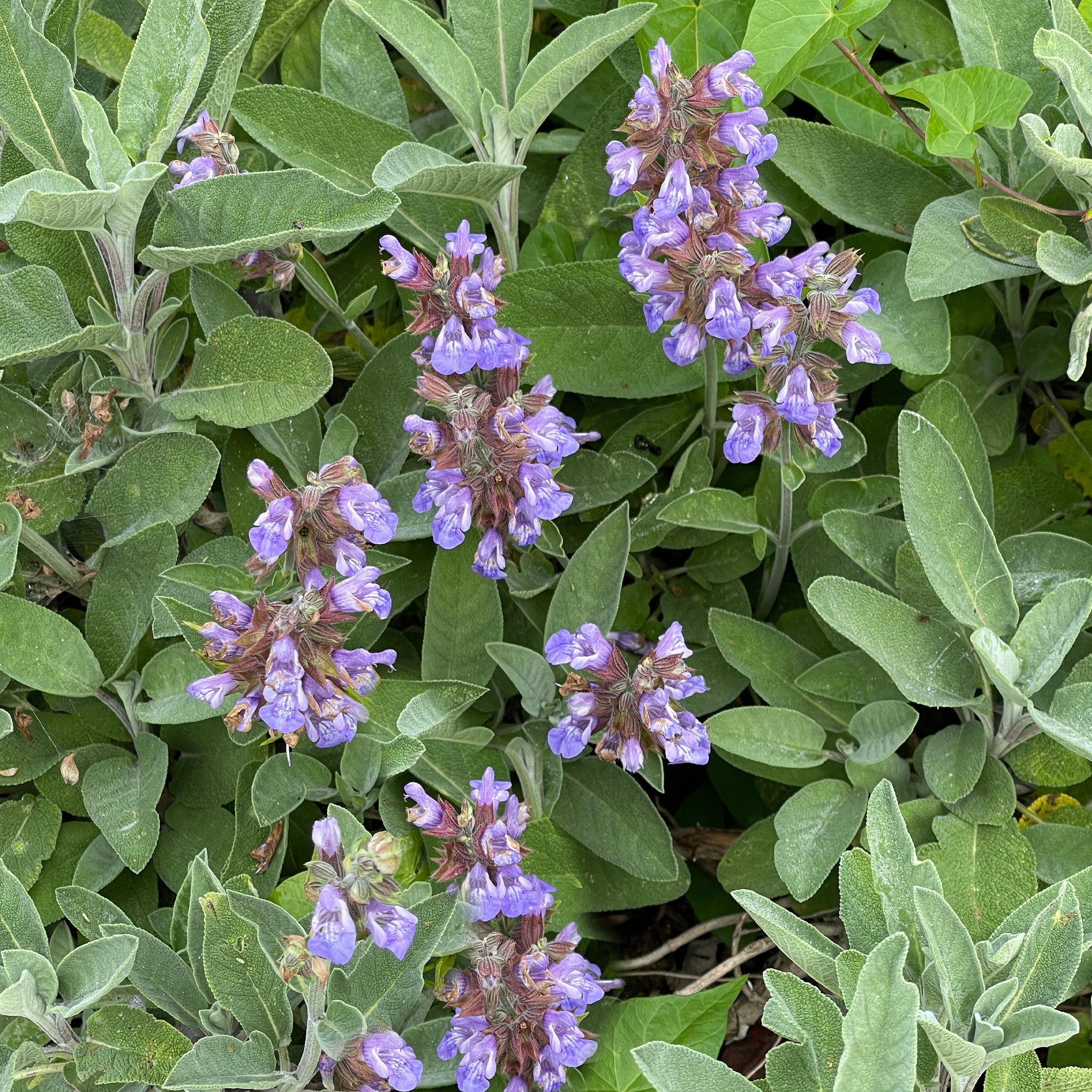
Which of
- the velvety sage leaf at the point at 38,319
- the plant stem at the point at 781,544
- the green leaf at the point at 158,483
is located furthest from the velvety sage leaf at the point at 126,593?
the plant stem at the point at 781,544

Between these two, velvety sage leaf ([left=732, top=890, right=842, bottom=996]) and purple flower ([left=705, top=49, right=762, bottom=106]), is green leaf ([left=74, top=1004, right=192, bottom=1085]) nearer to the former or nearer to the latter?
velvety sage leaf ([left=732, top=890, right=842, bottom=996])

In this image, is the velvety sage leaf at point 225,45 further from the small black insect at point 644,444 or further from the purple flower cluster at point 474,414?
the small black insect at point 644,444

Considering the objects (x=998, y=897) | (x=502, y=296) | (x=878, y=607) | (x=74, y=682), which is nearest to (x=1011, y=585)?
(x=878, y=607)

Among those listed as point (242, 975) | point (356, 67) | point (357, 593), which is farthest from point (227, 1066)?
point (356, 67)

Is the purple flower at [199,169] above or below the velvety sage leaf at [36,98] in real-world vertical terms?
below

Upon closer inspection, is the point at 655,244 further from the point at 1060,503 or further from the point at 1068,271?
the point at 1060,503

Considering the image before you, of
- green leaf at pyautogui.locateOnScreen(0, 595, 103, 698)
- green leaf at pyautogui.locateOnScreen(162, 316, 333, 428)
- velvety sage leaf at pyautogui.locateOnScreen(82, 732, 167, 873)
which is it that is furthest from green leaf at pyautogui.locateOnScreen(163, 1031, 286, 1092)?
green leaf at pyautogui.locateOnScreen(162, 316, 333, 428)
